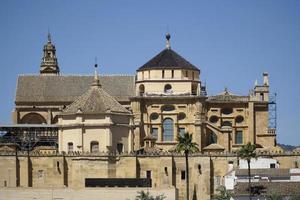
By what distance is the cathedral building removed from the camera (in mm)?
117688

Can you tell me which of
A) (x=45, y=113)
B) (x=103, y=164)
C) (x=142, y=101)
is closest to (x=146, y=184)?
(x=103, y=164)

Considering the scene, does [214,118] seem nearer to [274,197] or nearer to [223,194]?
[223,194]

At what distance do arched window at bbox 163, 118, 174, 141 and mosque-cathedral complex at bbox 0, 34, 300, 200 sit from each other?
12 cm

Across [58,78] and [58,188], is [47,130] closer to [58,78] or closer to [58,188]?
[58,78]

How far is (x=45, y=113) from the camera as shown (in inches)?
4958

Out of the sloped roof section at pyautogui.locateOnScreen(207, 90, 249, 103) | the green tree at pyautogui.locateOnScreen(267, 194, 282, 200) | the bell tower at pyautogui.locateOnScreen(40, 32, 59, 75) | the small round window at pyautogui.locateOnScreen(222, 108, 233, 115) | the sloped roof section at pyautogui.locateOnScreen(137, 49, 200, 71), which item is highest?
the bell tower at pyautogui.locateOnScreen(40, 32, 59, 75)

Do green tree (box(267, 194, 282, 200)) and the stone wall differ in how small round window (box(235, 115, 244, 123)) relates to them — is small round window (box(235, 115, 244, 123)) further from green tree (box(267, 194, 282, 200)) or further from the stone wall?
green tree (box(267, 194, 282, 200))

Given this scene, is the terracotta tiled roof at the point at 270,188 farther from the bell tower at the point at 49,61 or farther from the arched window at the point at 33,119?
the bell tower at the point at 49,61

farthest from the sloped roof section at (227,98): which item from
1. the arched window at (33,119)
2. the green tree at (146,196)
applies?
the green tree at (146,196)

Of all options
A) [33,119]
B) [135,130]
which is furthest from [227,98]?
[33,119]

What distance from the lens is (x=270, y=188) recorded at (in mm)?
98500

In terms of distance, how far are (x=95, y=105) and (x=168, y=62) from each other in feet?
53.2

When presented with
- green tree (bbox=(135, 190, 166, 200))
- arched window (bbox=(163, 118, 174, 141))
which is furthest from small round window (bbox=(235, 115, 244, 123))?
green tree (bbox=(135, 190, 166, 200))

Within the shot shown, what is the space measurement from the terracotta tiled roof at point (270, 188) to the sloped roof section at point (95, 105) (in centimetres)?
1667
